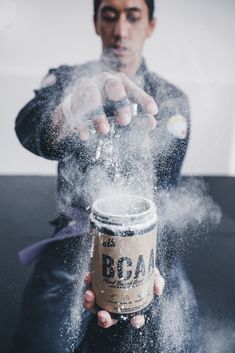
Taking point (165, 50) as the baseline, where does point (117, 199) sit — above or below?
below

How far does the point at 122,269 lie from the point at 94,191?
17.4 inches

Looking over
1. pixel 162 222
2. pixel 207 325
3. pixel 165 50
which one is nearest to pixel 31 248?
pixel 162 222

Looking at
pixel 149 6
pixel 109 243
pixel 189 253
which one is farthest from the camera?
pixel 189 253

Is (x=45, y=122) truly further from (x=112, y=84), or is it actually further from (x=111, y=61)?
(x=111, y=61)

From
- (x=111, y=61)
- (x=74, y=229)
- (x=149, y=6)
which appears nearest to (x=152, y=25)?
(x=149, y=6)

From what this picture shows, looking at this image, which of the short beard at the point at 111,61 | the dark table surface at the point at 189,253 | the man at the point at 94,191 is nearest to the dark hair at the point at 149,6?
the man at the point at 94,191

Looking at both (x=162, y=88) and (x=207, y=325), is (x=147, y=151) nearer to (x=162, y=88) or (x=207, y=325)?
(x=162, y=88)

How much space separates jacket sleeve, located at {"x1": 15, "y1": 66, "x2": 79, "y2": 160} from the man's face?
0.16 m

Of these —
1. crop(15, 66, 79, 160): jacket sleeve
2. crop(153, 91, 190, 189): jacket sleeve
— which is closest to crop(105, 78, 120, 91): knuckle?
crop(15, 66, 79, 160): jacket sleeve

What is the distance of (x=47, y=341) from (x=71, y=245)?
34cm

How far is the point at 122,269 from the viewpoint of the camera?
59 centimetres

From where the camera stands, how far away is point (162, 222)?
1.03 meters

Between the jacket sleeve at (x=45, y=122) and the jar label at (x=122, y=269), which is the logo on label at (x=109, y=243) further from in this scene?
the jacket sleeve at (x=45, y=122)

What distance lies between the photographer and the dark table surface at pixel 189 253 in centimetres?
114
